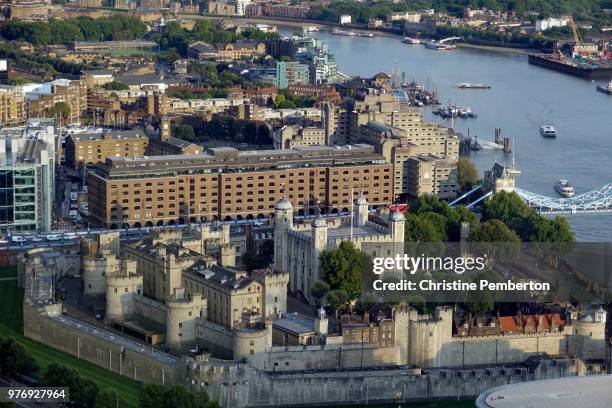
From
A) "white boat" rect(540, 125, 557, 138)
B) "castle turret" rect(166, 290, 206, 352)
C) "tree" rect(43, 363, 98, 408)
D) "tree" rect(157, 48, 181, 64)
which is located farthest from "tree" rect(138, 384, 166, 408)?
"tree" rect(157, 48, 181, 64)

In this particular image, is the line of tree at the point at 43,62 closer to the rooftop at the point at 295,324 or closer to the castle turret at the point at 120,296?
the castle turret at the point at 120,296

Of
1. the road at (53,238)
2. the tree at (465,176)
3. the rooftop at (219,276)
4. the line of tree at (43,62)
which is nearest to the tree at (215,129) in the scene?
the tree at (465,176)

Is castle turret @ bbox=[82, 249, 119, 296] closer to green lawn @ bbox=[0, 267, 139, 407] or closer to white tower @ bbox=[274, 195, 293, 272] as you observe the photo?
green lawn @ bbox=[0, 267, 139, 407]

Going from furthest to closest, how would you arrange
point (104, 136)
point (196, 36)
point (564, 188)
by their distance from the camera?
point (196, 36), point (104, 136), point (564, 188)

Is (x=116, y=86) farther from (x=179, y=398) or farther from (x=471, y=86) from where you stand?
(x=179, y=398)

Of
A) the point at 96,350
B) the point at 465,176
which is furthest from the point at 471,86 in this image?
the point at 96,350

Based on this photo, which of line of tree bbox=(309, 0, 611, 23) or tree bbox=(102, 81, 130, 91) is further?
line of tree bbox=(309, 0, 611, 23)
